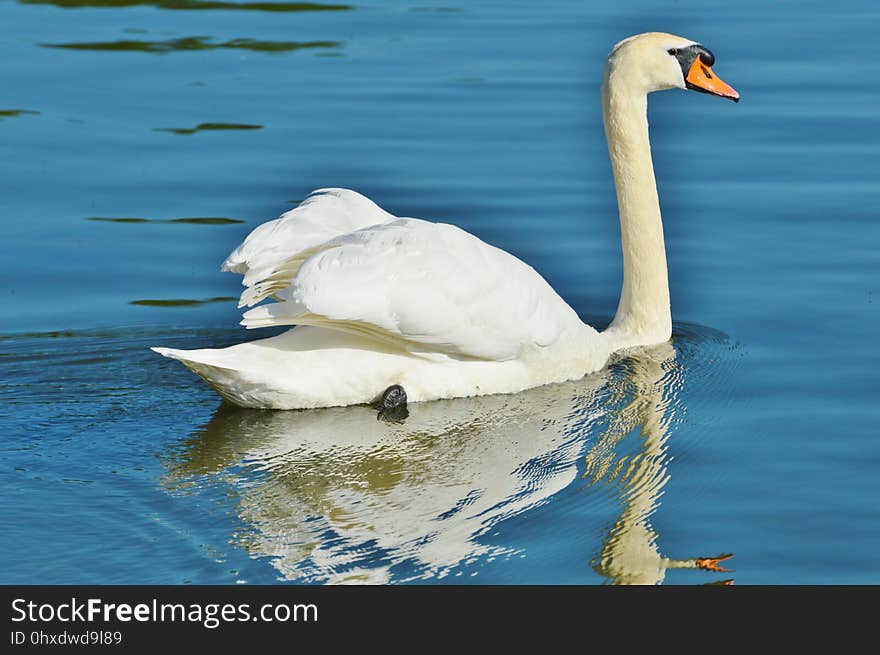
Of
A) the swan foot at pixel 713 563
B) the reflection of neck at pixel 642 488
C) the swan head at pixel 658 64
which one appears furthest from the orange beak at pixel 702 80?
the swan foot at pixel 713 563

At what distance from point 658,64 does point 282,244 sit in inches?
103

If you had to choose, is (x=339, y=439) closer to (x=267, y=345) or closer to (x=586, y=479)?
(x=267, y=345)

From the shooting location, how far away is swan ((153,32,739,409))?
7.99 meters

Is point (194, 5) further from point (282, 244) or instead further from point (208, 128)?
point (282, 244)

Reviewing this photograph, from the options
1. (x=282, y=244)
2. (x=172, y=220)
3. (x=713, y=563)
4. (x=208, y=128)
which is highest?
(x=208, y=128)

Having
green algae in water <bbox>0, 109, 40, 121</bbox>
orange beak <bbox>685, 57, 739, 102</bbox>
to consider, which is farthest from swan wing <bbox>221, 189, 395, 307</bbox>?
green algae in water <bbox>0, 109, 40, 121</bbox>

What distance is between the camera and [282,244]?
8.30 m

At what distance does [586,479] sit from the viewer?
24.2ft

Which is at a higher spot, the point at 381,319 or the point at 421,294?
the point at 421,294

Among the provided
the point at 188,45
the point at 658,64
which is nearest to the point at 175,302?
the point at 658,64

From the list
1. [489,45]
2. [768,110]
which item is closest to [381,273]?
[768,110]

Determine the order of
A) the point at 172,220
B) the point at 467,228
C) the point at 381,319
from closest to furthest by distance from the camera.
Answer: the point at 381,319, the point at 467,228, the point at 172,220

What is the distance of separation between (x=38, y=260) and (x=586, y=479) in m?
4.69

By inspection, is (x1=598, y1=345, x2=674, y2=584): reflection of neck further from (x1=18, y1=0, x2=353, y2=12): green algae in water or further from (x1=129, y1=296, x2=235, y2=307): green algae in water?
(x1=18, y1=0, x2=353, y2=12): green algae in water
